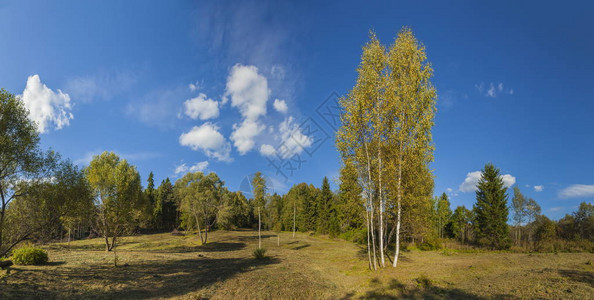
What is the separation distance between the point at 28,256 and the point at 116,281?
9.72 m

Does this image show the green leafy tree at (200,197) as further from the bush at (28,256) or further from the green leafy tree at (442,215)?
the green leafy tree at (442,215)

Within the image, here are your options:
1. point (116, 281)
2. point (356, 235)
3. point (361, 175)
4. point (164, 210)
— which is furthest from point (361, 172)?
point (164, 210)

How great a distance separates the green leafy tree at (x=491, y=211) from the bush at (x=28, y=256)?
47.6 m

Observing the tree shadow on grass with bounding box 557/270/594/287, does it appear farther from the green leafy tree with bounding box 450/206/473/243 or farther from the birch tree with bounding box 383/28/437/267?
the green leafy tree with bounding box 450/206/473/243

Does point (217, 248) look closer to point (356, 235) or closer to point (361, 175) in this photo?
point (356, 235)

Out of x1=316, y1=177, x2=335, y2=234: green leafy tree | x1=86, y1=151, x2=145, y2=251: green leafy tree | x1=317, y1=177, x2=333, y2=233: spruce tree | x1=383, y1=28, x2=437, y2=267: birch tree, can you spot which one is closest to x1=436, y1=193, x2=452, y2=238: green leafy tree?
x1=316, y1=177, x2=335, y2=234: green leafy tree

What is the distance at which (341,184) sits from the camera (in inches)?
789

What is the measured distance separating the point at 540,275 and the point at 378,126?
476 inches

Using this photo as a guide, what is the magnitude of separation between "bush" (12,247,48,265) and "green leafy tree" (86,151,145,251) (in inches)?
201

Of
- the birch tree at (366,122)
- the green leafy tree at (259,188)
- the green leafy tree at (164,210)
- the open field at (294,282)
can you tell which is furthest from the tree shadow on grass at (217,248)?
the green leafy tree at (164,210)

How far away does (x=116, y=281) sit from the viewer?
14961mm

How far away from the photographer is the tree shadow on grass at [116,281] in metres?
12.5

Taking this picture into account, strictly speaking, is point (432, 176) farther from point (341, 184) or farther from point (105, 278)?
point (105, 278)

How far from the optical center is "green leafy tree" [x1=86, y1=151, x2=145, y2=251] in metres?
24.7
